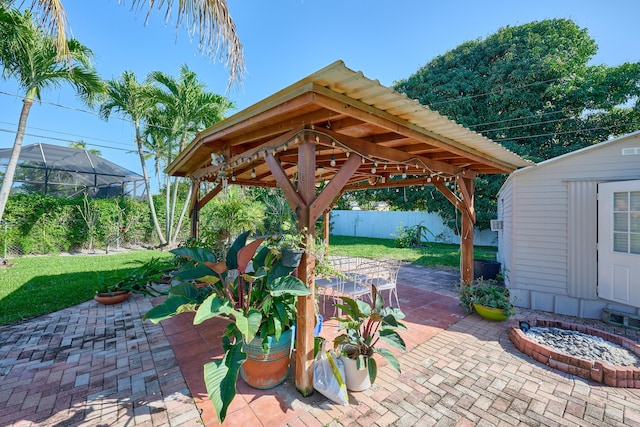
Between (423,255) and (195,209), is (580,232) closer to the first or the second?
(423,255)

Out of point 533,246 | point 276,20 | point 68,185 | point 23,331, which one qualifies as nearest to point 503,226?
point 533,246

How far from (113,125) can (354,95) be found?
490 inches

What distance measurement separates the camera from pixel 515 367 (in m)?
2.94

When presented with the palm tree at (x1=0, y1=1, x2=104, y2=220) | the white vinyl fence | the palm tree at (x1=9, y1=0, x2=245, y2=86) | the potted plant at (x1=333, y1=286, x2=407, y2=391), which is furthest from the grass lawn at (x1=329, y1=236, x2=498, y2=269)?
the palm tree at (x1=0, y1=1, x2=104, y2=220)

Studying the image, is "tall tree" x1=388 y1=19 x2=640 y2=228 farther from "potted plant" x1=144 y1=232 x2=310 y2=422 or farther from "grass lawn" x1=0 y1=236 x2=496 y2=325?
"potted plant" x1=144 y1=232 x2=310 y2=422

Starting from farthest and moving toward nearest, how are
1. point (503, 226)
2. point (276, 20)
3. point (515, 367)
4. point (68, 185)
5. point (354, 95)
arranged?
1. point (68, 185)
2. point (503, 226)
3. point (276, 20)
4. point (515, 367)
5. point (354, 95)

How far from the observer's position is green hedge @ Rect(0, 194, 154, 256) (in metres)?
8.37

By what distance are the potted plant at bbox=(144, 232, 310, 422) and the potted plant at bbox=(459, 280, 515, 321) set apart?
3178 mm

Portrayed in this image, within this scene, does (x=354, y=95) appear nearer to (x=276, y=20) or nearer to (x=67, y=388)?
(x=67, y=388)

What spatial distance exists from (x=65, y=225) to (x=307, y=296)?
36.4 feet

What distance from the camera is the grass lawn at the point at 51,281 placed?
14.7ft

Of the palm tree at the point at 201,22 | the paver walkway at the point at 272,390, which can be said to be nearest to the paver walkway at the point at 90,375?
the paver walkway at the point at 272,390

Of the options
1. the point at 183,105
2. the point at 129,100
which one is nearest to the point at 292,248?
the point at 183,105

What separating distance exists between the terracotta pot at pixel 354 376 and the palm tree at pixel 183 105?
909 cm
